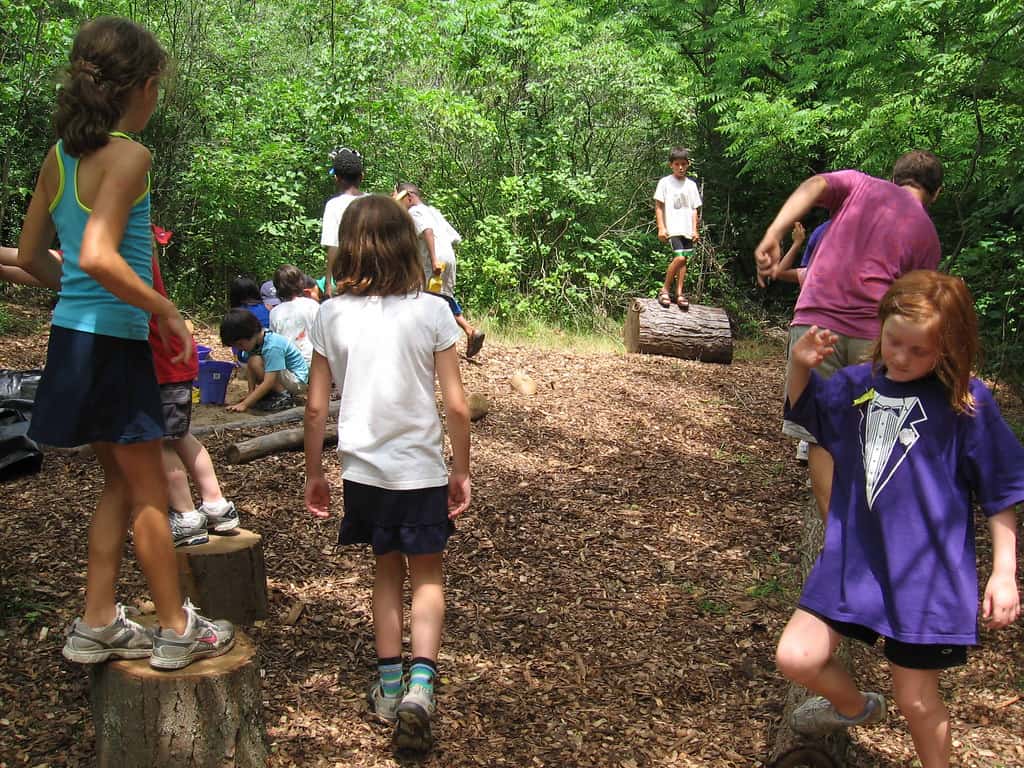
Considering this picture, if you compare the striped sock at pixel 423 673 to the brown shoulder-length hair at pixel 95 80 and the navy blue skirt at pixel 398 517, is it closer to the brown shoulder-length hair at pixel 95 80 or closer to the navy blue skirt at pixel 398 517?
the navy blue skirt at pixel 398 517

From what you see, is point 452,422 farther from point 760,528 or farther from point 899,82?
point 899,82

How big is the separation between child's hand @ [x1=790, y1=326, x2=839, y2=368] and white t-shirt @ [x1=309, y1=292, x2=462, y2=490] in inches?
41.2

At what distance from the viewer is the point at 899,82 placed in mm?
7391

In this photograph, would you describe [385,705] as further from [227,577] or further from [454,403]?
[454,403]

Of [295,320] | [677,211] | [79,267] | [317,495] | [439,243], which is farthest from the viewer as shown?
[677,211]

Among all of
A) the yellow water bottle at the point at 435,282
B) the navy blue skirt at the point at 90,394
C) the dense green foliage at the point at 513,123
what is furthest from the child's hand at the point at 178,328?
the dense green foliage at the point at 513,123

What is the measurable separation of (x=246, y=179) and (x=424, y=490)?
9.08 meters

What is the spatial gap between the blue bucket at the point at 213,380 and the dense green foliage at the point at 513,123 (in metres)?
4.37

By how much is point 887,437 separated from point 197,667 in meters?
2.04

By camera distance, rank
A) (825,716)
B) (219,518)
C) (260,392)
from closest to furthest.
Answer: (825,716)
(219,518)
(260,392)

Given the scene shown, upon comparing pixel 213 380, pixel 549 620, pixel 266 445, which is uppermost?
pixel 213 380

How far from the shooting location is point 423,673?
2.89 metres

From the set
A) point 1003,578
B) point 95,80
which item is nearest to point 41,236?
point 95,80

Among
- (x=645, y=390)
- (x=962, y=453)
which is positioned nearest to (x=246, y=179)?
(x=645, y=390)
